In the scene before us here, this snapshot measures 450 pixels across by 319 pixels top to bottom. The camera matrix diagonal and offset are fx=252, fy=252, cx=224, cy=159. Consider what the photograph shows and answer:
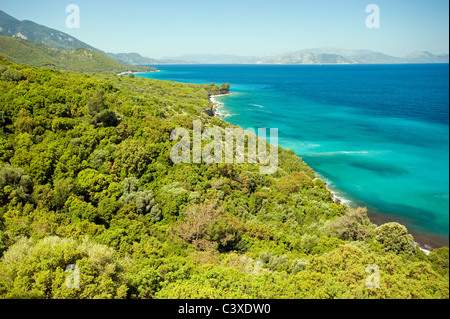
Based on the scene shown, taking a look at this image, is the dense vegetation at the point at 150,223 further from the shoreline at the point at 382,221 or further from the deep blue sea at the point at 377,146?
the deep blue sea at the point at 377,146

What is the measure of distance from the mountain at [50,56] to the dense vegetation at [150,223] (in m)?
92.6

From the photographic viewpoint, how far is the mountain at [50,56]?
356ft

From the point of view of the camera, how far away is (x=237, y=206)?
2242cm

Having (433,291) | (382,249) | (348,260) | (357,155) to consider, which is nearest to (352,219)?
(382,249)

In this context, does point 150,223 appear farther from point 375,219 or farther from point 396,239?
point 375,219

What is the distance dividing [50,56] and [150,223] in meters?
157

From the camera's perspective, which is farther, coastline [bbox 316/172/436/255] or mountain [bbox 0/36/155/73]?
mountain [bbox 0/36/155/73]

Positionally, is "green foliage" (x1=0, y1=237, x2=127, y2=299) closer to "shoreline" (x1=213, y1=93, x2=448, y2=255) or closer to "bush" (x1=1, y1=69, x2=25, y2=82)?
"shoreline" (x1=213, y1=93, x2=448, y2=255)

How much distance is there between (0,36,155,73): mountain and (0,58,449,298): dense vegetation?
92649 mm

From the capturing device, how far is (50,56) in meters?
135

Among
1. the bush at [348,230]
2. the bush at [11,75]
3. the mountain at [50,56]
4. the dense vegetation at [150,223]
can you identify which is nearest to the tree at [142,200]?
the dense vegetation at [150,223]

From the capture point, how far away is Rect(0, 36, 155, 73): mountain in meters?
108

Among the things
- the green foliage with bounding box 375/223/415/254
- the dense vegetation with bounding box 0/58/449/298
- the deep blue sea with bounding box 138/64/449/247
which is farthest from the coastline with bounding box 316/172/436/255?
the green foliage with bounding box 375/223/415/254
